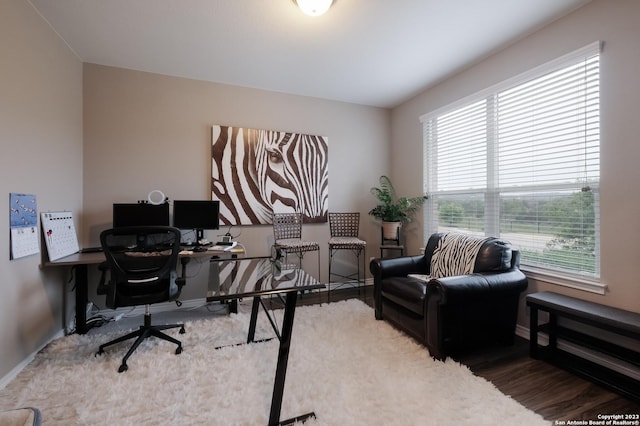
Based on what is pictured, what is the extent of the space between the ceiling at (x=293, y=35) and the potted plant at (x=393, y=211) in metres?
1.58

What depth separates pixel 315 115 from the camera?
3996 millimetres

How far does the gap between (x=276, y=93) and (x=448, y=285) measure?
320cm

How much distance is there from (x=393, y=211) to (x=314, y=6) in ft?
8.64

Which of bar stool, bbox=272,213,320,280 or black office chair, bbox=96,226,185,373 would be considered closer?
black office chair, bbox=96,226,185,373

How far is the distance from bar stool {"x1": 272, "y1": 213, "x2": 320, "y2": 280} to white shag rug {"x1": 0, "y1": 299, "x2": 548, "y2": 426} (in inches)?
48.2

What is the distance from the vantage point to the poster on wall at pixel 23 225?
196cm

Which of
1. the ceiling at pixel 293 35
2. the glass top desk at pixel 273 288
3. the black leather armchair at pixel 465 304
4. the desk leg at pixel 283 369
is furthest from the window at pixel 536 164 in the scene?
the desk leg at pixel 283 369

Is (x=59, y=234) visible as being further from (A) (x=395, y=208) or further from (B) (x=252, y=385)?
(A) (x=395, y=208)

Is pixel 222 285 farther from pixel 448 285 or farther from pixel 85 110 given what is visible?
pixel 85 110

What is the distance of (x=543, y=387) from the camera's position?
5.92 feet

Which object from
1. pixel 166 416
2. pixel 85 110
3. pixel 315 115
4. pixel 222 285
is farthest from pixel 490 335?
pixel 85 110

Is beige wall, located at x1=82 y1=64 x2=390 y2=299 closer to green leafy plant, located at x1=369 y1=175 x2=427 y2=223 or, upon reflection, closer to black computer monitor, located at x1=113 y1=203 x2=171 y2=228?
black computer monitor, located at x1=113 y1=203 x2=171 y2=228

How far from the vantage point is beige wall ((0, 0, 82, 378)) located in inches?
74.2

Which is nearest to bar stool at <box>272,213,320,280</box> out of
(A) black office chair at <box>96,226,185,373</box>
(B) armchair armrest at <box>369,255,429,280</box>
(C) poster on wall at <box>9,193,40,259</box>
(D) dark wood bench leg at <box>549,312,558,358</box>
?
(B) armchair armrest at <box>369,255,429,280</box>
